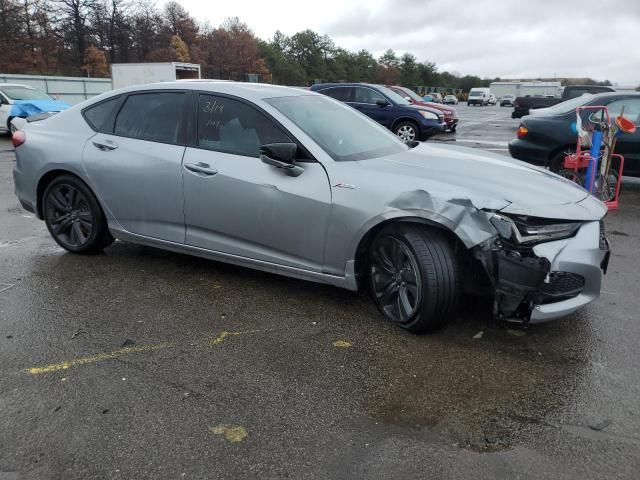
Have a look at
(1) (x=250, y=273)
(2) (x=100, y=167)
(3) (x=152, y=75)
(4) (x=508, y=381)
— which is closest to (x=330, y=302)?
(1) (x=250, y=273)

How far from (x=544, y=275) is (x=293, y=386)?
5.15ft

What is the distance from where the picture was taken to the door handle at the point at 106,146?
458 centimetres

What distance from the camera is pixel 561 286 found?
325 cm

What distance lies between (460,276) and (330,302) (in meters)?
1.09

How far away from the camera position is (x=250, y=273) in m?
4.69

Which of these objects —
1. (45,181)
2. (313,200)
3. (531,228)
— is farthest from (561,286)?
(45,181)

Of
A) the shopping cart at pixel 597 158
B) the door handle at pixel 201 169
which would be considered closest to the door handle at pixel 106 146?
the door handle at pixel 201 169

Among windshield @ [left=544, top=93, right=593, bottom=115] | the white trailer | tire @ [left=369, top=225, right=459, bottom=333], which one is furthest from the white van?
tire @ [left=369, top=225, right=459, bottom=333]

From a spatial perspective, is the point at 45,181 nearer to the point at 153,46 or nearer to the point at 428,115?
the point at 428,115

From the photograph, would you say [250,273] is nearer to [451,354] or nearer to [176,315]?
[176,315]

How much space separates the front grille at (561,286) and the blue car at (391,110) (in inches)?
469

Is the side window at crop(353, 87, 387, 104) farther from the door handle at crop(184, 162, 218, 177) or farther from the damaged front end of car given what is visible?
the damaged front end of car

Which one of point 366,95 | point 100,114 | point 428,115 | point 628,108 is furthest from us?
point 366,95

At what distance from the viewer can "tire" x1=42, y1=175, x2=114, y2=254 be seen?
15.8 feet
